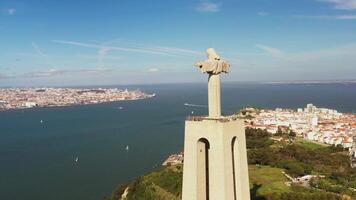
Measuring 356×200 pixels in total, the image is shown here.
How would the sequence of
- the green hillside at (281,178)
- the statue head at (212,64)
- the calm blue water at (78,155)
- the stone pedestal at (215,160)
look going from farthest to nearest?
1. the calm blue water at (78,155)
2. the green hillside at (281,178)
3. the statue head at (212,64)
4. the stone pedestal at (215,160)

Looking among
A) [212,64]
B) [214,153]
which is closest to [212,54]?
[212,64]

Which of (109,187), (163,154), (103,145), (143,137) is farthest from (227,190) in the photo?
(143,137)

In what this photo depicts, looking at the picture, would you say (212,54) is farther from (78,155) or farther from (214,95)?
(78,155)

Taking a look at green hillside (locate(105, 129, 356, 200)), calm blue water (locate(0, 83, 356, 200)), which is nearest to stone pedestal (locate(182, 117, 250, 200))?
green hillside (locate(105, 129, 356, 200))

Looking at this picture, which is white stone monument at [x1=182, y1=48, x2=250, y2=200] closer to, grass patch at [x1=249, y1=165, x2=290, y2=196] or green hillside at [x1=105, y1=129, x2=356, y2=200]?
green hillside at [x1=105, y1=129, x2=356, y2=200]

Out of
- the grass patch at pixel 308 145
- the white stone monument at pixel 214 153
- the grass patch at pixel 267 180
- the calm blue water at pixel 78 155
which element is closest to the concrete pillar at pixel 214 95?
the white stone monument at pixel 214 153

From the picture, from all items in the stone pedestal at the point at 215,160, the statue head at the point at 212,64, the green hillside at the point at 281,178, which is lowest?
the green hillside at the point at 281,178

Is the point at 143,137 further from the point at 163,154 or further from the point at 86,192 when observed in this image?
the point at 86,192

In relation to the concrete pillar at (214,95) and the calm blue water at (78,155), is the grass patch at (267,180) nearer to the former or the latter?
the calm blue water at (78,155)
